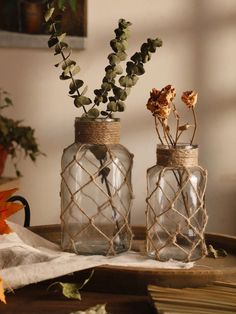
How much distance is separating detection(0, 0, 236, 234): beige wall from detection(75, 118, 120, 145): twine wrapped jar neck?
151cm

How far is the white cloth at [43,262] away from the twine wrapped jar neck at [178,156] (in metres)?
0.17

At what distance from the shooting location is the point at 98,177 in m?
1.10

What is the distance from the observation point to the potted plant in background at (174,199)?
3.43 ft

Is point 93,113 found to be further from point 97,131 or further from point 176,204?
point 176,204

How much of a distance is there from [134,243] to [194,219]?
183 mm

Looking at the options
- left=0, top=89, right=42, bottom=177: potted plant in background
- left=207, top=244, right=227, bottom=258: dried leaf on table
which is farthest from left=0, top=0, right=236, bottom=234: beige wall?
left=207, top=244, right=227, bottom=258: dried leaf on table

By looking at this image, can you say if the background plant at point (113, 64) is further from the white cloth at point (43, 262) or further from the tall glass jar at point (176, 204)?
the white cloth at point (43, 262)

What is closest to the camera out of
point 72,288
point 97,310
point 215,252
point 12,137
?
point 97,310

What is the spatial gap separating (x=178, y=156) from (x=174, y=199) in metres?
0.07

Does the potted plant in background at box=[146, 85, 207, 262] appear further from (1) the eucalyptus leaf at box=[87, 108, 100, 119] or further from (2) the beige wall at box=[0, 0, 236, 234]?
(2) the beige wall at box=[0, 0, 236, 234]

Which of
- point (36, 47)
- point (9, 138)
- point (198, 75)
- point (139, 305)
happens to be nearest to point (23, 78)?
point (36, 47)

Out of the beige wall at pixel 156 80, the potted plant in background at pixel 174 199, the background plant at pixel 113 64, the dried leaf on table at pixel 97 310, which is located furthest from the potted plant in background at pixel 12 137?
the dried leaf on table at pixel 97 310

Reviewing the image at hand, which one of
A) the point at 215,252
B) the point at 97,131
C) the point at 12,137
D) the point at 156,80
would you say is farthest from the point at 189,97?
the point at 156,80

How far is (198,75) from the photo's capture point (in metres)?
2.61
